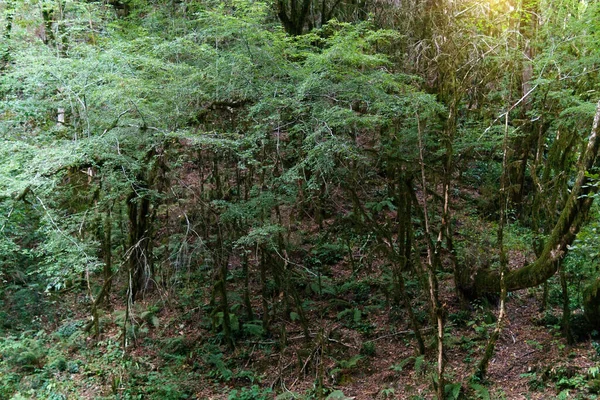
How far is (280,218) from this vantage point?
9.22 m

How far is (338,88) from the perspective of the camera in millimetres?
7617

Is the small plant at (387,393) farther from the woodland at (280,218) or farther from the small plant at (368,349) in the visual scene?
the small plant at (368,349)

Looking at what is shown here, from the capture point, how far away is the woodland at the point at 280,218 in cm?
714

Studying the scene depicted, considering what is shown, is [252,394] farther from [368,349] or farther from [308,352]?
[368,349]

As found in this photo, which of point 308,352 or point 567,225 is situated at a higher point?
point 567,225

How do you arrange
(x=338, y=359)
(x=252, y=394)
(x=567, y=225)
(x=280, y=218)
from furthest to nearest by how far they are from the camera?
(x=280, y=218), (x=338, y=359), (x=252, y=394), (x=567, y=225)

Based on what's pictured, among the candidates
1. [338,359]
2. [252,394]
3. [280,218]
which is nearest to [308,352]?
[338,359]

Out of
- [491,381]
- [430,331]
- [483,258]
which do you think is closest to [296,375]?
[430,331]

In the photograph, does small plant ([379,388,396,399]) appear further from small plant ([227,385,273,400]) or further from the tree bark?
the tree bark

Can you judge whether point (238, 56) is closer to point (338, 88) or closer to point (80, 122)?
point (338, 88)

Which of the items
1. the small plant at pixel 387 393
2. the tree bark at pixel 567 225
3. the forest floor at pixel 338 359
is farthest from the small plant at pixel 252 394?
the tree bark at pixel 567 225

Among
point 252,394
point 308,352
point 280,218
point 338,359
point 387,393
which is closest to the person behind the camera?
point 387,393

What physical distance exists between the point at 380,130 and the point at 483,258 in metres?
2.79

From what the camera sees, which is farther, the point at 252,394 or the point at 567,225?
the point at 252,394
